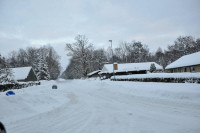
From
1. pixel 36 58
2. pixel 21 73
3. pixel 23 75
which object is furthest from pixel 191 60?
pixel 36 58

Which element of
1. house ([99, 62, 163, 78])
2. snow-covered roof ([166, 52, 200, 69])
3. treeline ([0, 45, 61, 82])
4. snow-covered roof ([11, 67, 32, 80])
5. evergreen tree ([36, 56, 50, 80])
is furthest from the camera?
treeline ([0, 45, 61, 82])

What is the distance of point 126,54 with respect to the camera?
7888 cm

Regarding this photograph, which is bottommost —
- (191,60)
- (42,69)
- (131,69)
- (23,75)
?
(23,75)

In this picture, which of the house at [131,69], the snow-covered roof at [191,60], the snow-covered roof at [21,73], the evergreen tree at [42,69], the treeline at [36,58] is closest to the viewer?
the snow-covered roof at [191,60]

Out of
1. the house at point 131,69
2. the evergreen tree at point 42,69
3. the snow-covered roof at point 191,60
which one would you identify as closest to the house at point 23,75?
the evergreen tree at point 42,69

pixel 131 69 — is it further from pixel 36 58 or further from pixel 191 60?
pixel 36 58

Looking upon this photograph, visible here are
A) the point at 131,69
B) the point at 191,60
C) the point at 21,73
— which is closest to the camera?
the point at 191,60

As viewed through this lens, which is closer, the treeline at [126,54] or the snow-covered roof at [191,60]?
the snow-covered roof at [191,60]

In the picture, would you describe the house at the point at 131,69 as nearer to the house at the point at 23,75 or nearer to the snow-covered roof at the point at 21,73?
the house at the point at 23,75

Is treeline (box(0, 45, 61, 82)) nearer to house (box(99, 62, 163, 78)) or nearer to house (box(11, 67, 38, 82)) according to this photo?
house (box(11, 67, 38, 82))

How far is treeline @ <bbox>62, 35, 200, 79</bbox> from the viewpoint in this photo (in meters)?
53.8

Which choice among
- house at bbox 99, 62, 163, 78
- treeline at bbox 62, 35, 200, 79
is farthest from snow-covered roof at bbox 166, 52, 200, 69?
treeline at bbox 62, 35, 200, 79

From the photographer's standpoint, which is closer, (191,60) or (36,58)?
(191,60)

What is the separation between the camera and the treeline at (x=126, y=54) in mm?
53750
